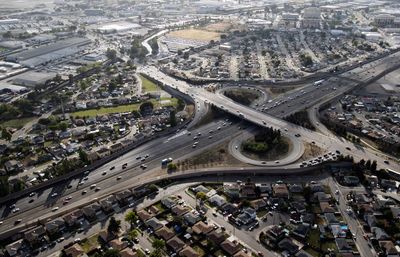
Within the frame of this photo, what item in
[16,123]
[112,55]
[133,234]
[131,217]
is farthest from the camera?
[112,55]

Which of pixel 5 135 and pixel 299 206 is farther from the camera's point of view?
pixel 5 135

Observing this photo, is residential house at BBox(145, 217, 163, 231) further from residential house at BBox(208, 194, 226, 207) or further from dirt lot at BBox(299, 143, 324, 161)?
dirt lot at BBox(299, 143, 324, 161)

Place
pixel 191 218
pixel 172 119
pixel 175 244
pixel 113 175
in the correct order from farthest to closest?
pixel 172 119, pixel 113 175, pixel 191 218, pixel 175 244

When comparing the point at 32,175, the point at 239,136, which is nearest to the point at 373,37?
the point at 239,136

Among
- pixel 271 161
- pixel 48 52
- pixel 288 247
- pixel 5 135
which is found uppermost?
pixel 48 52

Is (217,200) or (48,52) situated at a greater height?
(48,52)

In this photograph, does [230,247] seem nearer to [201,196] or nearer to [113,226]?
[201,196]

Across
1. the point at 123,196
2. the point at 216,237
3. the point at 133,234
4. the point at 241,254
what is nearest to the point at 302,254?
the point at 241,254
